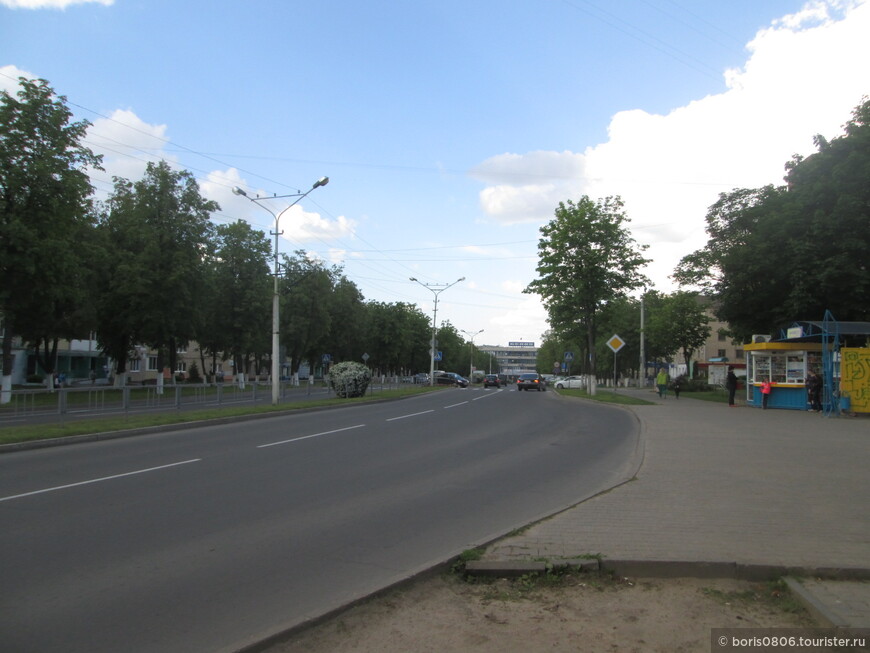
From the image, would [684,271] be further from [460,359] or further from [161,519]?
[460,359]

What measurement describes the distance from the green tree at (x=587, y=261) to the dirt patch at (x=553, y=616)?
32979 mm

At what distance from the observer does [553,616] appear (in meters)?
4.44

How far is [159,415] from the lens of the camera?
20906 millimetres

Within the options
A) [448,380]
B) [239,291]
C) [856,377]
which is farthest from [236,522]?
[448,380]

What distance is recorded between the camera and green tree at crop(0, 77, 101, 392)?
26312 mm

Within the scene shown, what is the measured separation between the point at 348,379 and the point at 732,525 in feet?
91.0

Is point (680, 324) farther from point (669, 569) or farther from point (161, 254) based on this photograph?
point (669, 569)

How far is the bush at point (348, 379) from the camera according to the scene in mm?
33406

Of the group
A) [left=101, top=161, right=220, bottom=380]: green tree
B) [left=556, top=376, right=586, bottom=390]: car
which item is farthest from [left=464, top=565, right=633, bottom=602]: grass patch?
[left=556, top=376, right=586, bottom=390]: car

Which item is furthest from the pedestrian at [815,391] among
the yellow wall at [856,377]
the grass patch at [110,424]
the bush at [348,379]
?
the bush at [348,379]

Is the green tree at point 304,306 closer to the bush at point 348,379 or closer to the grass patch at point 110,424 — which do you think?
the bush at point 348,379

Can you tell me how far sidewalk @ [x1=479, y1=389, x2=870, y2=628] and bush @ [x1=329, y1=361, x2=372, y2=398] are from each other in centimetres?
2230

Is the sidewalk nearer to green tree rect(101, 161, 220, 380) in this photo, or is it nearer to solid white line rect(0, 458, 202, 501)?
solid white line rect(0, 458, 202, 501)

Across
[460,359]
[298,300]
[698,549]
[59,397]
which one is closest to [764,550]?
[698,549]
